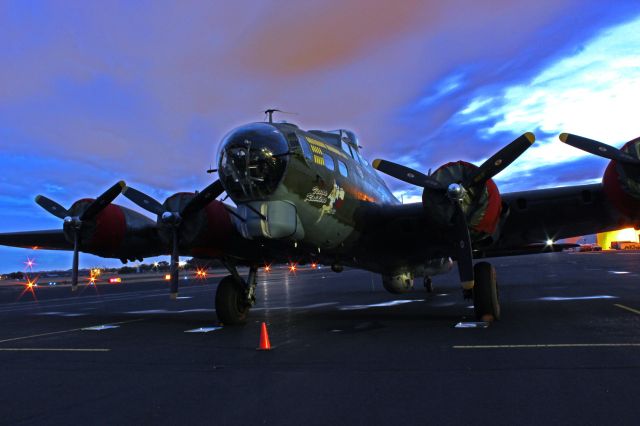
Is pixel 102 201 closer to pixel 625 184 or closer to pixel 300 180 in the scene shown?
pixel 300 180

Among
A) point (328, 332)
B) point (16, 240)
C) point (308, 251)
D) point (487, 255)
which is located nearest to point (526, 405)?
point (328, 332)

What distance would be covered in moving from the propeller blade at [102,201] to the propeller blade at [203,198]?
2.29 metres

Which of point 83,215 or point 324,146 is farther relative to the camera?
point 83,215

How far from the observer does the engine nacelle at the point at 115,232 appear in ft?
45.6

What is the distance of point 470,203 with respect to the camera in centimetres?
1047

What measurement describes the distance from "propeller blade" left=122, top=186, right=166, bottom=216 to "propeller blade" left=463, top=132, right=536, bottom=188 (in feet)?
27.3

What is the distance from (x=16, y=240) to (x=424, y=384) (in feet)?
54.7

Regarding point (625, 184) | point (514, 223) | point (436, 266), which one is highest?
point (625, 184)

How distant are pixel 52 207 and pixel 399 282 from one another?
38.0 feet

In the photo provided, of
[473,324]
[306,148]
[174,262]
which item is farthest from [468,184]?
[174,262]

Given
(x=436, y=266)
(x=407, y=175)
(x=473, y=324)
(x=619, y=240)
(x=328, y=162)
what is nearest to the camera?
(x=473, y=324)

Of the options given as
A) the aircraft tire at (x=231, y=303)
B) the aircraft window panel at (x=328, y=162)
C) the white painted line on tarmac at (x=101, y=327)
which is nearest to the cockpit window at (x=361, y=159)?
the aircraft window panel at (x=328, y=162)

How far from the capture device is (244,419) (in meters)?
4.77

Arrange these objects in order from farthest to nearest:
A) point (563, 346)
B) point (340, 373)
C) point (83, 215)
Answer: point (83, 215), point (563, 346), point (340, 373)
